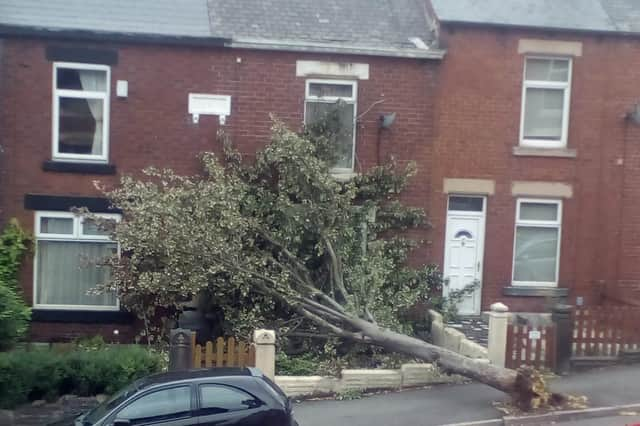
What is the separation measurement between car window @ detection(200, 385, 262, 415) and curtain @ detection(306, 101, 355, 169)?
7.15 m

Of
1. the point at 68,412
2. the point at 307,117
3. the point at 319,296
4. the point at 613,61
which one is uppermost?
the point at 613,61

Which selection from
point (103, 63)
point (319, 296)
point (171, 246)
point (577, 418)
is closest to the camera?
point (577, 418)

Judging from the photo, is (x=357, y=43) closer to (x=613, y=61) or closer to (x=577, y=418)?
(x=613, y=61)

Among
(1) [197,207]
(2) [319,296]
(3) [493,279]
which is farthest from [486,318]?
(1) [197,207]

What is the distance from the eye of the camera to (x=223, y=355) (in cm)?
1281

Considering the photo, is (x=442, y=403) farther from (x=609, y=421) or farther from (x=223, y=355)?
(x=223, y=355)

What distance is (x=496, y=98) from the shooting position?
1678 cm

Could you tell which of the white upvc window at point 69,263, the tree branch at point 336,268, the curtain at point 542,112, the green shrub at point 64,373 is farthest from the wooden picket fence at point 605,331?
the white upvc window at point 69,263

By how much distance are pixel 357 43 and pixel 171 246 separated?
19.2ft

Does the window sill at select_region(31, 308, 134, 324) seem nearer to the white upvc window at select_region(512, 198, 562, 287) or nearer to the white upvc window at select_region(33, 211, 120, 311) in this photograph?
the white upvc window at select_region(33, 211, 120, 311)

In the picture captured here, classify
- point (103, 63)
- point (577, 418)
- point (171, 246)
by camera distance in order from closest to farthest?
point (577, 418) < point (171, 246) < point (103, 63)

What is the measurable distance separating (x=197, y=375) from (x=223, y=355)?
2925 mm

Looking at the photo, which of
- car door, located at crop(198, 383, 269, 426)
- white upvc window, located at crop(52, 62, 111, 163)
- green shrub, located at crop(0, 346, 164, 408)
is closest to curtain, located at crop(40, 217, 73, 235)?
white upvc window, located at crop(52, 62, 111, 163)

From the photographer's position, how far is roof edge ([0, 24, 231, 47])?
51.1 ft
